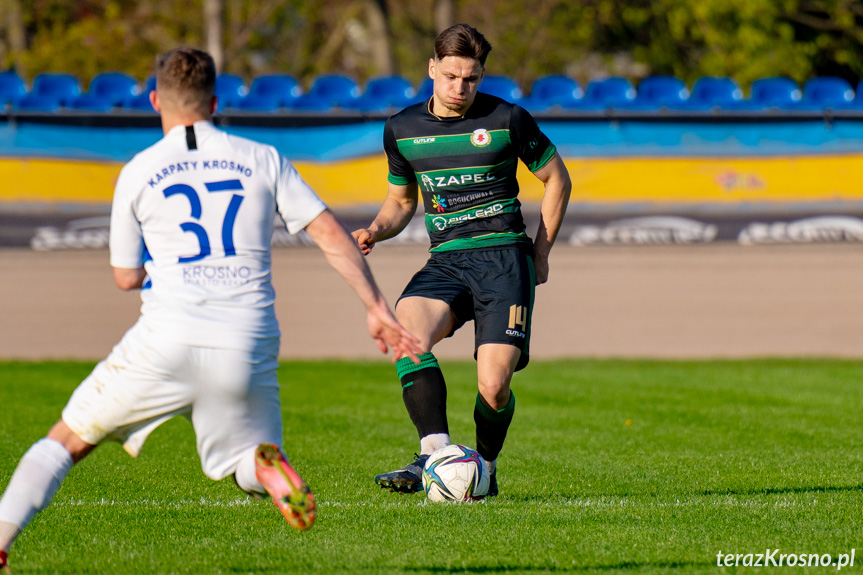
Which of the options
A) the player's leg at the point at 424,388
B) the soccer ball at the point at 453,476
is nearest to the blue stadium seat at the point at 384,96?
the player's leg at the point at 424,388

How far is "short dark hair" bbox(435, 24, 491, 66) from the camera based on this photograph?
17.8ft

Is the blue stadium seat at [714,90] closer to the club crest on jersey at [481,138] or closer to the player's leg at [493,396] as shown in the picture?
the club crest on jersey at [481,138]

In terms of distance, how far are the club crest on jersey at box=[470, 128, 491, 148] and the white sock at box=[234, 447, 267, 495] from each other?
7.91 feet

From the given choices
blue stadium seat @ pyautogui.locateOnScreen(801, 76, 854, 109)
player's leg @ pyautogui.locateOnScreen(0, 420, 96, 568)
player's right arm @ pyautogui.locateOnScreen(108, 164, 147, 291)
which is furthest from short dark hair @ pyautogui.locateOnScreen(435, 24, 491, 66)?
blue stadium seat @ pyautogui.locateOnScreen(801, 76, 854, 109)

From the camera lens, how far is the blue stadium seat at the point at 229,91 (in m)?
15.4

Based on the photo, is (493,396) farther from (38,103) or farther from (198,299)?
(38,103)

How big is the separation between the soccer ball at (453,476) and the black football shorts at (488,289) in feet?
1.86

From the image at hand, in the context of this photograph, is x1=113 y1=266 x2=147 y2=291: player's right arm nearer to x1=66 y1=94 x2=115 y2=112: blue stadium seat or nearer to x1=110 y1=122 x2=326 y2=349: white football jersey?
x1=110 y1=122 x2=326 y2=349: white football jersey

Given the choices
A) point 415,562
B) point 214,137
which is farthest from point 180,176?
point 415,562

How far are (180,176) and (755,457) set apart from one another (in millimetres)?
4723

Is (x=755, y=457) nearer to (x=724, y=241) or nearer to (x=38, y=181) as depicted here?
A: (x=724, y=241)

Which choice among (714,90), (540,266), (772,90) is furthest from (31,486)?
(772,90)

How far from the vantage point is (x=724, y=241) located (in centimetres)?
1480

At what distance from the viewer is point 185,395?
12.4 feet
